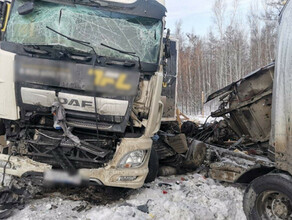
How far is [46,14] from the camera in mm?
4328

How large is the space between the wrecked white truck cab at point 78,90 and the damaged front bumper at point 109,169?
1cm

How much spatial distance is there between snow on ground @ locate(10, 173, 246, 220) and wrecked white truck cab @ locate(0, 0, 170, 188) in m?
0.39

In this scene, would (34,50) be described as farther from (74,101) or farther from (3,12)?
(3,12)

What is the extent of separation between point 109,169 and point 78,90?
1194 millimetres

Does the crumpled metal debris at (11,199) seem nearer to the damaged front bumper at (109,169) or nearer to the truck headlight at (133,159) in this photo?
the damaged front bumper at (109,169)

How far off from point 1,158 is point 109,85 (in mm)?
1817

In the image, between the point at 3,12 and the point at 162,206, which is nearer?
the point at 162,206

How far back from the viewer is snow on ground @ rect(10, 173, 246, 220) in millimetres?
3688

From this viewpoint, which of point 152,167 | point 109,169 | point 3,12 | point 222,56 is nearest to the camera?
point 109,169

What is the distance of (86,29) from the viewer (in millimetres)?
4312

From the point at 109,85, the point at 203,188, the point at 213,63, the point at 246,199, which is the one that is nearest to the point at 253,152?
the point at 203,188

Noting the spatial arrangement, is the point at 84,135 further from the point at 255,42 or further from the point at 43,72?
the point at 255,42

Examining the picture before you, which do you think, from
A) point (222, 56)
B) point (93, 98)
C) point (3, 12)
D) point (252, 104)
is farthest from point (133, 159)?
point (222, 56)

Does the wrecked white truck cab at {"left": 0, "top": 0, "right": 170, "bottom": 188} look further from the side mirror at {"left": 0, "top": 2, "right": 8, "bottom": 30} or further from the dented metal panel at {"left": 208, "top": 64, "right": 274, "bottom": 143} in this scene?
the dented metal panel at {"left": 208, "top": 64, "right": 274, "bottom": 143}
